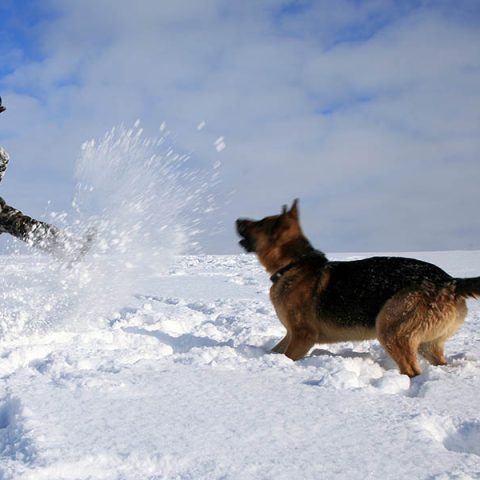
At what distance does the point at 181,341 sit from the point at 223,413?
101 inches

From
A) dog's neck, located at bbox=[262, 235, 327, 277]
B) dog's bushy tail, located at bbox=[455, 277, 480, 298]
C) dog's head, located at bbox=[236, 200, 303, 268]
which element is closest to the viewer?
dog's bushy tail, located at bbox=[455, 277, 480, 298]

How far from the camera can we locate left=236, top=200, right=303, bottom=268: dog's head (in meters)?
5.04

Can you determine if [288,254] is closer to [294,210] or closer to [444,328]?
[294,210]

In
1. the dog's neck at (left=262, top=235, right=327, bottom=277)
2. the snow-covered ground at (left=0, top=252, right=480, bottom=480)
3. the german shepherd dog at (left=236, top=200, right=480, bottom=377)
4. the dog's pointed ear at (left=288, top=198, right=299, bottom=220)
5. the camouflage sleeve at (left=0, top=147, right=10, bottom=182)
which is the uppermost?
the camouflage sleeve at (left=0, top=147, right=10, bottom=182)

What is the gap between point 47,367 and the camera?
3529 mm

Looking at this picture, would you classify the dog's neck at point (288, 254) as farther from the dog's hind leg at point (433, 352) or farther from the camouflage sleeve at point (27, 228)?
the camouflage sleeve at point (27, 228)

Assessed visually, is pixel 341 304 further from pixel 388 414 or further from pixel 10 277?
pixel 10 277

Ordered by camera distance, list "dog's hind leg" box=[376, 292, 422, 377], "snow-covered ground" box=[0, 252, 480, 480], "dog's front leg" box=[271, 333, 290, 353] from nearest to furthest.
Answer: "snow-covered ground" box=[0, 252, 480, 480]
"dog's hind leg" box=[376, 292, 422, 377]
"dog's front leg" box=[271, 333, 290, 353]

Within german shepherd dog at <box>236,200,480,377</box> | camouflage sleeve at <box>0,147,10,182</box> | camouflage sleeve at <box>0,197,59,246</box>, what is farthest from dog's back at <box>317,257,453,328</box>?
camouflage sleeve at <box>0,147,10,182</box>

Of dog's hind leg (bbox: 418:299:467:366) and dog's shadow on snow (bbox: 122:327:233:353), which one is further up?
dog's hind leg (bbox: 418:299:467:366)

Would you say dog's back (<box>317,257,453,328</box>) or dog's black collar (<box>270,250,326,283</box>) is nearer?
dog's back (<box>317,257,453,328</box>)

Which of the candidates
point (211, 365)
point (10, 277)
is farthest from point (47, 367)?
point (10, 277)

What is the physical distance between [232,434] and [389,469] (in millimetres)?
668

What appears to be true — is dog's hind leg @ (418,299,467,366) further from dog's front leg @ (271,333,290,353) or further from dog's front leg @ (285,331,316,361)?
dog's front leg @ (271,333,290,353)
